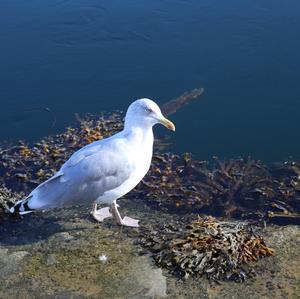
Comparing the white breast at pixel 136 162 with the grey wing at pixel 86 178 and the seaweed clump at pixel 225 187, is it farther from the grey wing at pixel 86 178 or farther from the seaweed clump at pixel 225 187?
the seaweed clump at pixel 225 187

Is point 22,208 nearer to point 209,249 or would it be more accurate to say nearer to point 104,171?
point 104,171

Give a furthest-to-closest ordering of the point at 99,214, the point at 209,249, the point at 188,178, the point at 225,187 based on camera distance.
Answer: the point at 188,178 < the point at 225,187 < the point at 99,214 < the point at 209,249

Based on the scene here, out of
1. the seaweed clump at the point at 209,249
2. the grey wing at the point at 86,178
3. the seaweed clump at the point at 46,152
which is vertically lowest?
the seaweed clump at the point at 46,152

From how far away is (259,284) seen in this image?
416 centimetres

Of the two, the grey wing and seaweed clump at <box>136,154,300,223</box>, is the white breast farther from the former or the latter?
seaweed clump at <box>136,154,300,223</box>

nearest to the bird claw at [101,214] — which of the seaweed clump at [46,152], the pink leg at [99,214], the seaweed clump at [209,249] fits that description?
the pink leg at [99,214]

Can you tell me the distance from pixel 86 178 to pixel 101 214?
0.58 meters

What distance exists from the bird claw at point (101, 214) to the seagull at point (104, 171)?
278mm

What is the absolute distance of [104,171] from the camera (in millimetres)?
4660

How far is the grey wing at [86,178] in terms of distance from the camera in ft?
15.3

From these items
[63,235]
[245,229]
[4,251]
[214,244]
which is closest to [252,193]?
[245,229]

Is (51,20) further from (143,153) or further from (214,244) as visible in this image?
(214,244)

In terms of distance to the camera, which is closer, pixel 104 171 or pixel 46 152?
pixel 104 171

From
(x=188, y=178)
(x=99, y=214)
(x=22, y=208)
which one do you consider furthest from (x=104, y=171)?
(x=188, y=178)
